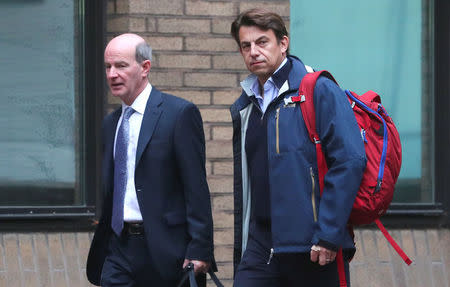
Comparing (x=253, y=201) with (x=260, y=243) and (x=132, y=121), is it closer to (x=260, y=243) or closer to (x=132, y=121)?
(x=260, y=243)

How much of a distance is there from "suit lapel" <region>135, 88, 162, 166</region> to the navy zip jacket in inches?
23.1

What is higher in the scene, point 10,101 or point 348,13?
point 348,13

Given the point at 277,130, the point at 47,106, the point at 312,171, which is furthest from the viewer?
the point at 47,106

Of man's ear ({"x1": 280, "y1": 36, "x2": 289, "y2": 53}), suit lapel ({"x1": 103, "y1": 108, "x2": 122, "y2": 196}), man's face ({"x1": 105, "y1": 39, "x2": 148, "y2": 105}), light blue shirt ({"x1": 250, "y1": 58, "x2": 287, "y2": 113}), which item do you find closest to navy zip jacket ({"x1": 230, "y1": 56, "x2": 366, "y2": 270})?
light blue shirt ({"x1": 250, "y1": 58, "x2": 287, "y2": 113})

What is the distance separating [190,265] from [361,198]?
0.87 meters

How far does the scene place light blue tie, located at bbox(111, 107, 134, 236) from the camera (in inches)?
182

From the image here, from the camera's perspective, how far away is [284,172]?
4266mm

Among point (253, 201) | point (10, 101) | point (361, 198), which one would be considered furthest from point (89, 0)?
point (361, 198)

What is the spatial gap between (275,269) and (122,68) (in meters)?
1.14

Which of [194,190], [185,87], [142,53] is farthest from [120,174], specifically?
[185,87]

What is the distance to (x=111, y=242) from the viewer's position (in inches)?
187

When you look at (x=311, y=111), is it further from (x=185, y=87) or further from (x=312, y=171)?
(x=185, y=87)

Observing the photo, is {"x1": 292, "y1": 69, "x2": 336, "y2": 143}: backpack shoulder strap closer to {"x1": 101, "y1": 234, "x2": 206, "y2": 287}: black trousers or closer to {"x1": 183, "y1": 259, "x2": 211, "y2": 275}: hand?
{"x1": 183, "y1": 259, "x2": 211, "y2": 275}: hand

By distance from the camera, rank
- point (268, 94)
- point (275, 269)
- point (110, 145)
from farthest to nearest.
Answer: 1. point (110, 145)
2. point (268, 94)
3. point (275, 269)
